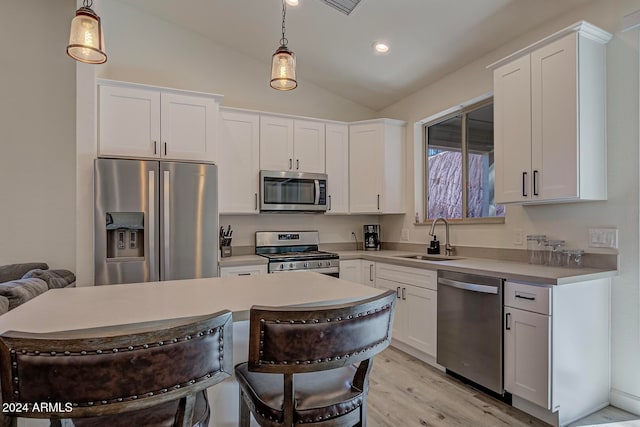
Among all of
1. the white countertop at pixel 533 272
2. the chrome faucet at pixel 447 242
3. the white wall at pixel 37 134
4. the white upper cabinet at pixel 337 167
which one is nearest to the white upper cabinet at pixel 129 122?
the white wall at pixel 37 134

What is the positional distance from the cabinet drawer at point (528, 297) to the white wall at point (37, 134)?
410 cm

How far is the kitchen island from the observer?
1102mm

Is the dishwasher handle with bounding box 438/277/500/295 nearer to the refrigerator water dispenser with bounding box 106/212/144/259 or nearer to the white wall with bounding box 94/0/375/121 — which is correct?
the refrigerator water dispenser with bounding box 106/212/144/259

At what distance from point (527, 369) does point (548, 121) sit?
5.42 feet

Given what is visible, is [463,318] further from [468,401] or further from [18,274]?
[18,274]

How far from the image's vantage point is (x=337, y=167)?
4082mm

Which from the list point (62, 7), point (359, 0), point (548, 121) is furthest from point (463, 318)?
point (62, 7)

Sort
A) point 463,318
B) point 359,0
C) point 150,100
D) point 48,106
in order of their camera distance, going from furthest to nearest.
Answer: point 48,106 → point 150,100 → point 359,0 → point 463,318

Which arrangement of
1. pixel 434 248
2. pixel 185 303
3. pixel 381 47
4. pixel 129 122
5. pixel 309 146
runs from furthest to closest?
pixel 309 146 < pixel 434 248 < pixel 381 47 < pixel 129 122 < pixel 185 303

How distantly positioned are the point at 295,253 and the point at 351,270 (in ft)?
2.36

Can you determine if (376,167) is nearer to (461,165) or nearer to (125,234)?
(461,165)

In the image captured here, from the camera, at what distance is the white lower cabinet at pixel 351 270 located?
3691 mm

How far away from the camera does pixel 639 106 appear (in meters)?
2.13

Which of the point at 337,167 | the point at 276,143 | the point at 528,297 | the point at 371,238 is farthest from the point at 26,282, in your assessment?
the point at 371,238
